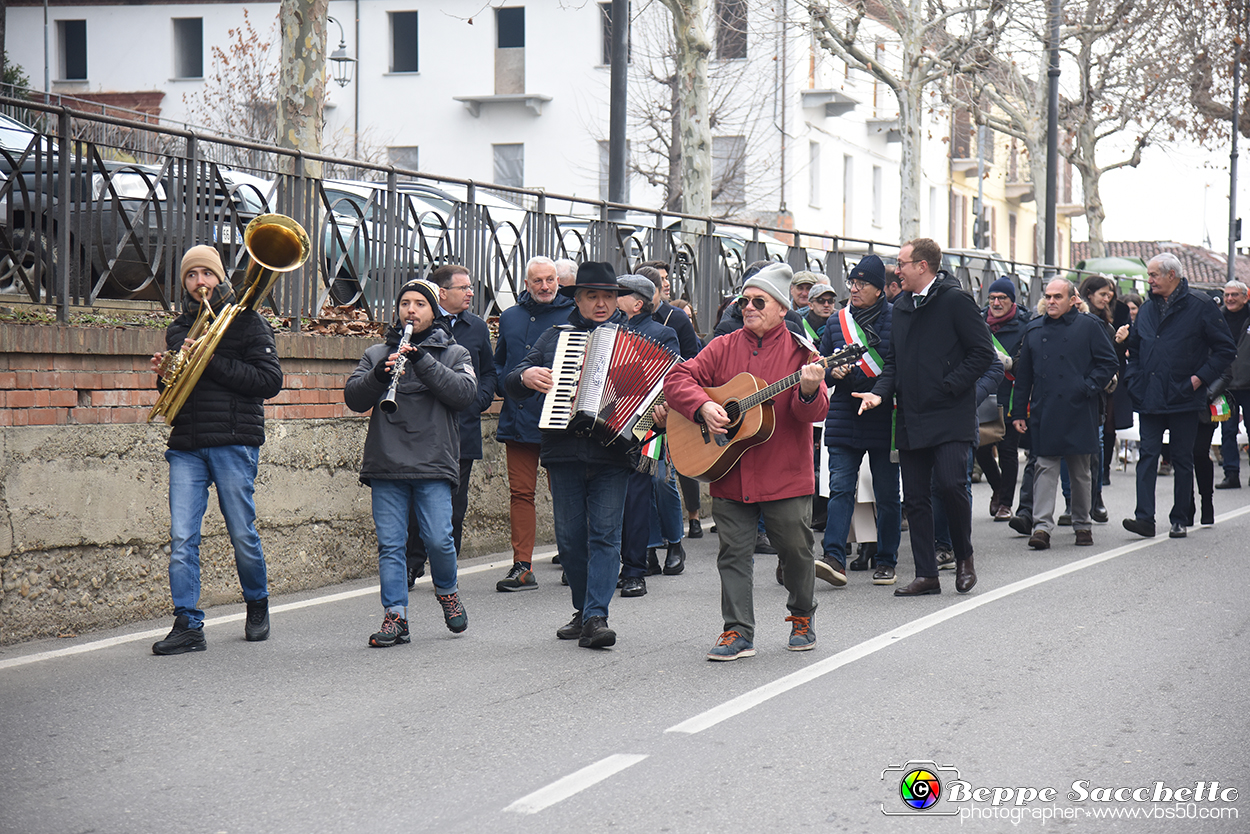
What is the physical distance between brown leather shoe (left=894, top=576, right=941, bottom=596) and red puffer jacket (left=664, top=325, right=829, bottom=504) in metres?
1.95

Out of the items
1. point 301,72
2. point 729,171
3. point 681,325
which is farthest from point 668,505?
point 729,171

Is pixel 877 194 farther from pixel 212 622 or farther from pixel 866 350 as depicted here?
pixel 212 622

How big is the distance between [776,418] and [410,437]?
1.85 meters

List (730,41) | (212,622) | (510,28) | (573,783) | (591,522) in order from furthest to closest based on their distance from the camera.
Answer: (510,28) < (730,41) < (212,622) < (591,522) < (573,783)

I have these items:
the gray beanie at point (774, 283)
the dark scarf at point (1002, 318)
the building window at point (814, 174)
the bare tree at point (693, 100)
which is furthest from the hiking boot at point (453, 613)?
the building window at point (814, 174)

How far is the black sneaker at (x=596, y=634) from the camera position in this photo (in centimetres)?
684

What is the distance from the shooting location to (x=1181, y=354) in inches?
433

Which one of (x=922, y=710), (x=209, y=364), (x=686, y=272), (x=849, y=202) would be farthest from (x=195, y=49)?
(x=922, y=710)

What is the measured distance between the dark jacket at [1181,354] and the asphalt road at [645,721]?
3.03 meters

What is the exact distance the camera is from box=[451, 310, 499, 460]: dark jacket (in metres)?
8.88

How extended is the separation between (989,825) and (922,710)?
4.41 feet

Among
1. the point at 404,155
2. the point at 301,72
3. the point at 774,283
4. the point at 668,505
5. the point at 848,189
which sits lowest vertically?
the point at 668,505

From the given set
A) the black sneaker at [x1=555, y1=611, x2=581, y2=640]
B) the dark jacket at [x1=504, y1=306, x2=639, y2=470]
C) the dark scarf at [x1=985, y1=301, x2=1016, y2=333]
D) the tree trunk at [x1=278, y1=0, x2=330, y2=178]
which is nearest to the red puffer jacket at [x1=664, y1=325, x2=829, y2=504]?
the dark jacket at [x1=504, y1=306, x2=639, y2=470]

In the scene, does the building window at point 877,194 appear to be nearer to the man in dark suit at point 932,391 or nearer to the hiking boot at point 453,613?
the man in dark suit at point 932,391
